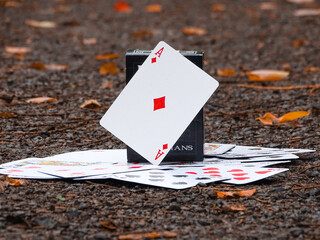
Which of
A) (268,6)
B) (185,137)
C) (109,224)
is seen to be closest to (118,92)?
(185,137)

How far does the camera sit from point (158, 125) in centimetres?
244

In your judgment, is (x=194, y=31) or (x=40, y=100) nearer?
(x=40, y=100)

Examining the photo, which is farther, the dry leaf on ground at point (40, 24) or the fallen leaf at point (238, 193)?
the dry leaf on ground at point (40, 24)

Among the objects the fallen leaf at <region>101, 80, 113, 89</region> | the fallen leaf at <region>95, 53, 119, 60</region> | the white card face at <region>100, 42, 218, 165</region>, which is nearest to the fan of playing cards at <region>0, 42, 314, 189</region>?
the white card face at <region>100, 42, 218, 165</region>

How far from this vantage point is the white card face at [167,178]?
7.40 ft

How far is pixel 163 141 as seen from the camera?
2426mm

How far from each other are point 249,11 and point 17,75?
3.19 meters

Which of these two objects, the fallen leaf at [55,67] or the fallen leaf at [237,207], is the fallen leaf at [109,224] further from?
the fallen leaf at [55,67]

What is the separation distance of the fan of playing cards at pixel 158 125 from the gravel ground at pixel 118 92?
11cm

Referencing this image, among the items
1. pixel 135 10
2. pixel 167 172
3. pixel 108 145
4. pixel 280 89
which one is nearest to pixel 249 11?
pixel 135 10

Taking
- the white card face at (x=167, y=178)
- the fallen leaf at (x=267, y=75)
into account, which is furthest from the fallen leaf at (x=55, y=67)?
the white card face at (x=167, y=178)

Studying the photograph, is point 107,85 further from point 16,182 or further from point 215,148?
point 16,182

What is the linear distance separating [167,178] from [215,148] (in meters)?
0.45

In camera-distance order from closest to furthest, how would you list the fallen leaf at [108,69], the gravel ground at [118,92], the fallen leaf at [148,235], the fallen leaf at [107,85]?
1. the fallen leaf at [148,235]
2. the gravel ground at [118,92]
3. the fallen leaf at [107,85]
4. the fallen leaf at [108,69]
